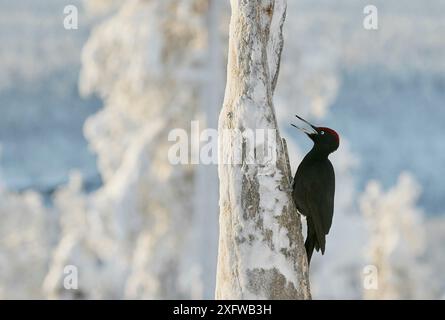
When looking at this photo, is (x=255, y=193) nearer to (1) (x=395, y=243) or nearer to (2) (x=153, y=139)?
(2) (x=153, y=139)

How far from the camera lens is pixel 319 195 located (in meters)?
5.32

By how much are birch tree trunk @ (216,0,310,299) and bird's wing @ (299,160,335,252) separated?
0.11 meters

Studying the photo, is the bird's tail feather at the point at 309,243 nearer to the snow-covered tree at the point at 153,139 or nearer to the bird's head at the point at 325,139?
the bird's head at the point at 325,139

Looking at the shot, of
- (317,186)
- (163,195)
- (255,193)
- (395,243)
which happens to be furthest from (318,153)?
(395,243)

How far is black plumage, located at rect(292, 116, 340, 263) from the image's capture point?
530 centimetres

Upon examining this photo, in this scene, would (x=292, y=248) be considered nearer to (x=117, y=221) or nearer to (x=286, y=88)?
(x=117, y=221)

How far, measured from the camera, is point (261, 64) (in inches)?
210

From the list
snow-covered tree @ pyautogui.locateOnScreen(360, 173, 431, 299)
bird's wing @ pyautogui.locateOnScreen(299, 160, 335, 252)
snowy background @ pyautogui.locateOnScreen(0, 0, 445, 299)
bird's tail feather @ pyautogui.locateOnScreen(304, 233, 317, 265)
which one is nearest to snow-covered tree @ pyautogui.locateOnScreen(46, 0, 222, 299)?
snowy background @ pyautogui.locateOnScreen(0, 0, 445, 299)

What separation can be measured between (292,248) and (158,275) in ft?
41.3

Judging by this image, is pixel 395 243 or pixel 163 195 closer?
pixel 163 195

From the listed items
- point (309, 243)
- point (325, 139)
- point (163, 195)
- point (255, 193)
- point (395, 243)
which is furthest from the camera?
point (395, 243)

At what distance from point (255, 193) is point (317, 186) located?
39 centimetres
